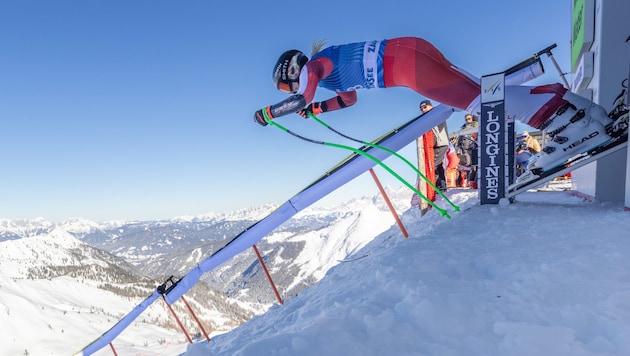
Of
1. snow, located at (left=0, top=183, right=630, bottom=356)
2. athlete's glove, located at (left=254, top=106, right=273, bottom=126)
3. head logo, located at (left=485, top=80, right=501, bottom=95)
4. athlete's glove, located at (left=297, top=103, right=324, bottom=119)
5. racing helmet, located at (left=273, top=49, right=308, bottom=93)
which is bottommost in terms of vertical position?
snow, located at (left=0, top=183, right=630, bottom=356)

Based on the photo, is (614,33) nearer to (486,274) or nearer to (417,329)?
(486,274)

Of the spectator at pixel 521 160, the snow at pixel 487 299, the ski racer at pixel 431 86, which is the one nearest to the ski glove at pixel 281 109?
the ski racer at pixel 431 86

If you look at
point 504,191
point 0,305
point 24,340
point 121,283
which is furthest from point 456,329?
point 121,283

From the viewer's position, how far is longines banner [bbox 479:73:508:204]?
10.4 ft

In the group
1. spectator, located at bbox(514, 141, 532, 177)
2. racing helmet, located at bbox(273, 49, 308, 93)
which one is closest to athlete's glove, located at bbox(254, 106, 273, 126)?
racing helmet, located at bbox(273, 49, 308, 93)

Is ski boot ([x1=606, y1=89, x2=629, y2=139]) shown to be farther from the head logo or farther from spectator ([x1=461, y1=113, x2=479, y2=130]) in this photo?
spectator ([x1=461, y1=113, x2=479, y2=130])

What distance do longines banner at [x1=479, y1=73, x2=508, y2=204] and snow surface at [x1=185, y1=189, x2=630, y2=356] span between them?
4.06 ft

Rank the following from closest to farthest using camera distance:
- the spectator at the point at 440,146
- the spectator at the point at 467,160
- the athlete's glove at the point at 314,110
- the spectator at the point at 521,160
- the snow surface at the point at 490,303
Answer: the snow surface at the point at 490,303, the athlete's glove at the point at 314,110, the spectator at the point at 521,160, the spectator at the point at 440,146, the spectator at the point at 467,160

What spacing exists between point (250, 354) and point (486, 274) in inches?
53.5

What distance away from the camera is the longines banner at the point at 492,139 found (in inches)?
125

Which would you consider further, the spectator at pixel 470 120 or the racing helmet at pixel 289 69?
the spectator at pixel 470 120

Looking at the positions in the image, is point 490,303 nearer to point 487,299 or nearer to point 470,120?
point 487,299

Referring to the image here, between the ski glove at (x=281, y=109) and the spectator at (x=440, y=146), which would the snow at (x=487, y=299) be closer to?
the ski glove at (x=281, y=109)

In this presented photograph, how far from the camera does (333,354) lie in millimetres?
1314
